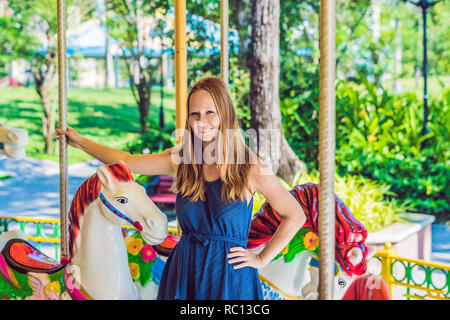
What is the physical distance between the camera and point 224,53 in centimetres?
188

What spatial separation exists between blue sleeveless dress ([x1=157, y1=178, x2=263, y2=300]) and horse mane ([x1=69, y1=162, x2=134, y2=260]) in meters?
0.19

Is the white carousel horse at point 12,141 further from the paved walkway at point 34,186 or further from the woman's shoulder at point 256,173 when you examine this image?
the paved walkway at point 34,186

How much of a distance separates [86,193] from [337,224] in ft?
2.38

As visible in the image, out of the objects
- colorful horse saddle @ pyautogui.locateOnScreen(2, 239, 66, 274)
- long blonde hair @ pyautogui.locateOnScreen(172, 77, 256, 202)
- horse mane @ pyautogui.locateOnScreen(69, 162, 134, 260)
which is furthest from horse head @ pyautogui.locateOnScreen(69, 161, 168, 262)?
colorful horse saddle @ pyautogui.locateOnScreen(2, 239, 66, 274)

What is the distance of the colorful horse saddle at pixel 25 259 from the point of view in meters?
1.74

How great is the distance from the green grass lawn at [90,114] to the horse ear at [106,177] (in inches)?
298

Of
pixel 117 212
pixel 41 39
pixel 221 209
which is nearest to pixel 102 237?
pixel 117 212

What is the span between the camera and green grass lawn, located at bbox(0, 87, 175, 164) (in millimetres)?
9219

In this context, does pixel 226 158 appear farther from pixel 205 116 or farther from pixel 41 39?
pixel 41 39

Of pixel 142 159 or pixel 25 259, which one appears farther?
pixel 25 259

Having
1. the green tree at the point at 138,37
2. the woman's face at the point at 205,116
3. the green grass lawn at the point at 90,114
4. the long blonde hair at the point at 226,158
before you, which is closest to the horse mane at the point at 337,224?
the long blonde hair at the point at 226,158

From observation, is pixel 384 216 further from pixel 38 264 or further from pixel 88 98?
pixel 88 98

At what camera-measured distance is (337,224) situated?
4.98 feet
